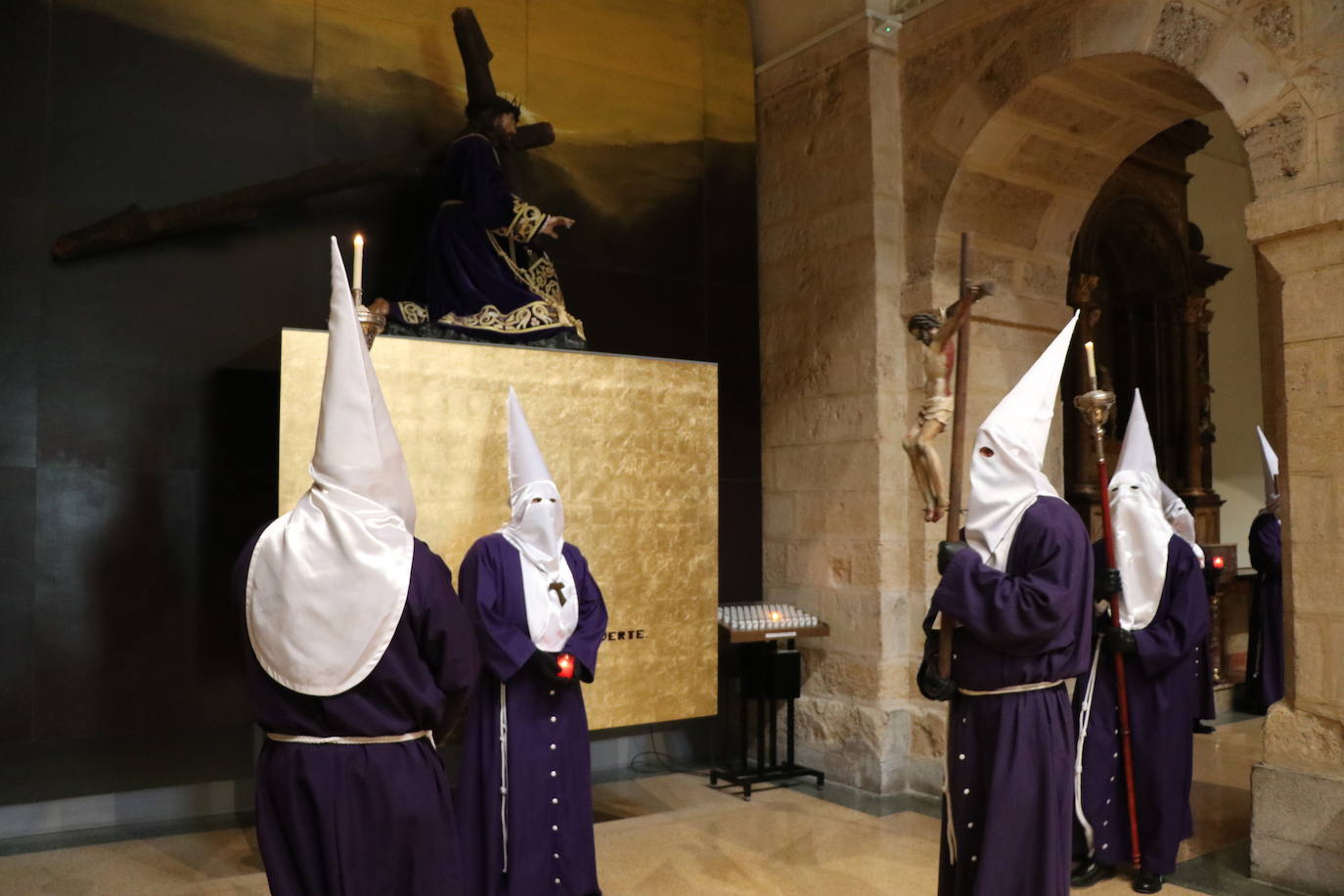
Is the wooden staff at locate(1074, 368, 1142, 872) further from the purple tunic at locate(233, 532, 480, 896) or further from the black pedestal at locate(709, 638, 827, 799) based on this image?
the purple tunic at locate(233, 532, 480, 896)

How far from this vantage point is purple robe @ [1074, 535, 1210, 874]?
4.79 meters

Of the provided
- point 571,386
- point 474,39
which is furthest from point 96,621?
point 474,39

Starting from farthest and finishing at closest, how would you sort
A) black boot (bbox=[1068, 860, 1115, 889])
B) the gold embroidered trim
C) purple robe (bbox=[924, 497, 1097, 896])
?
1. the gold embroidered trim
2. black boot (bbox=[1068, 860, 1115, 889])
3. purple robe (bbox=[924, 497, 1097, 896])

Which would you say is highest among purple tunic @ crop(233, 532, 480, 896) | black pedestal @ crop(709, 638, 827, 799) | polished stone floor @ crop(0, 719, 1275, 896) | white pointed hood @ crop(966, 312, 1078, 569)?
white pointed hood @ crop(966, 312, 1078, 569)

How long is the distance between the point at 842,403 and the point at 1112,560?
2.19m

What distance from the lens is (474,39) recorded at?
5.95 metres

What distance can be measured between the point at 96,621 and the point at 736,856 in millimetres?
3183

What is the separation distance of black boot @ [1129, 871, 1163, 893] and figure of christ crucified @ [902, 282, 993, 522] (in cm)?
203

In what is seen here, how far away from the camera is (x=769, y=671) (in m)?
6.36

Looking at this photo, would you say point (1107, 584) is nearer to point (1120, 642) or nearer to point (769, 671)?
point (1120, 642)

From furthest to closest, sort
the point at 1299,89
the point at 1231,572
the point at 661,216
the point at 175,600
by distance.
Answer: the point at 1231,572 < the point at 661,216 < the point at 175,600 < the point at 1299,89

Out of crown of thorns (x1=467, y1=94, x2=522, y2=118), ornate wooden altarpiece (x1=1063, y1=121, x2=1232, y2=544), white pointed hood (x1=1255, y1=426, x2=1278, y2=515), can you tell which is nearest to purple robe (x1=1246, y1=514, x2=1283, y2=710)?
white pointed hood (x1=1255, y1=426, x2=1278, y2=515)

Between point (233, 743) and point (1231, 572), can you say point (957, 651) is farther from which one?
point (1231, 572)

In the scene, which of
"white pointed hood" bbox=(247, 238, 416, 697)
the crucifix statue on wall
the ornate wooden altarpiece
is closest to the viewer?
"white pointed hood" bbox=(247, 238, 416, 697)
